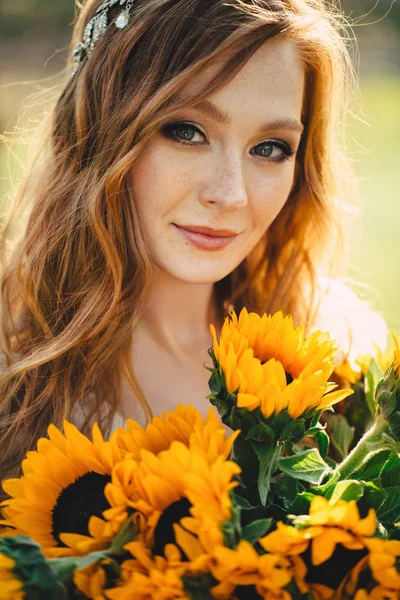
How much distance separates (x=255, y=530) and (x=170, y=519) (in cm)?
7

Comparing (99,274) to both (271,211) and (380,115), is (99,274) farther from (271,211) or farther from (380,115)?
(380,115)

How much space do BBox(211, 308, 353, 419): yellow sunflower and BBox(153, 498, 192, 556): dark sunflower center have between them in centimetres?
10

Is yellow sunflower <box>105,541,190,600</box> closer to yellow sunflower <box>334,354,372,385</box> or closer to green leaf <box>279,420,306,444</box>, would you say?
green leaf <box>279,420,306,444</box>

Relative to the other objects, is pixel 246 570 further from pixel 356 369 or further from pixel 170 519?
pixel 356 369

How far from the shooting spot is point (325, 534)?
0.58 meters

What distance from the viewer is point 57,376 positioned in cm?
120

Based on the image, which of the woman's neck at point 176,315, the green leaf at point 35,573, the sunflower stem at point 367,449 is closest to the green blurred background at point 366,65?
the woman's neck at point 176,315

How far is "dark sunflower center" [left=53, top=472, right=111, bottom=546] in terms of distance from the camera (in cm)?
66

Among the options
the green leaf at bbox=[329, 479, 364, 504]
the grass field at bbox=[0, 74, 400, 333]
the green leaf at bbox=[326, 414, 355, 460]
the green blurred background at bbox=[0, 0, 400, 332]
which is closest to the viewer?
the green leaf at bbox=[329, 479, 364, 504]

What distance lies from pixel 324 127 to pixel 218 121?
1.31 ft

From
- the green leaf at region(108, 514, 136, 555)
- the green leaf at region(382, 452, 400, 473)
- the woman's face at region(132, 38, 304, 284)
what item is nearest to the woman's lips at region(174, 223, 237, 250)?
the woman's face at region(132, 38, 304, 284)

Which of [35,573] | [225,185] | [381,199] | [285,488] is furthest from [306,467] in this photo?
[381,199]

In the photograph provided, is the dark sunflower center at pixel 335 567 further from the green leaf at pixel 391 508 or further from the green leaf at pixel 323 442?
the green leaf at pixel 323 442

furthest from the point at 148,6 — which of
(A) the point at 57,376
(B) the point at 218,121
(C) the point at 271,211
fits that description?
(A) the point at 57,376
